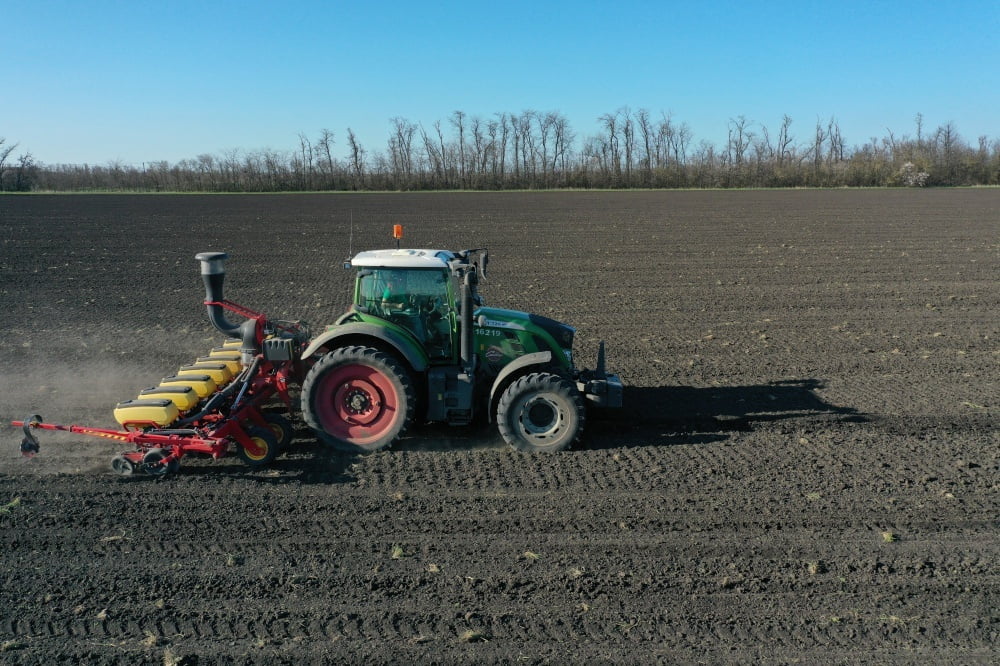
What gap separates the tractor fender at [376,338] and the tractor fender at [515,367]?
0.75 meters

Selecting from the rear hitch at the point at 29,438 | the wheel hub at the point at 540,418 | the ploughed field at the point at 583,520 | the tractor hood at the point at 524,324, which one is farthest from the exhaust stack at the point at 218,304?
the wheel hub at the point at 540,418

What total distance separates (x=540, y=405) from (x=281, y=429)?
2.57 meters

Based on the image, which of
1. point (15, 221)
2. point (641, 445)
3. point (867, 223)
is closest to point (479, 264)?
point (641, 445)

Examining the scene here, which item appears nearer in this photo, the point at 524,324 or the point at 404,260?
the point at 404,260

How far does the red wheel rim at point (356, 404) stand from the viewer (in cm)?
740

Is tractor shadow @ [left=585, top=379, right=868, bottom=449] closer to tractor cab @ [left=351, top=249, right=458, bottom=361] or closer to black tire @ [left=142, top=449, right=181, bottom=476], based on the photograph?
tractor cab @ [left=351, top=249, right=458, bottom=361]

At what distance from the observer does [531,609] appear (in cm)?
487

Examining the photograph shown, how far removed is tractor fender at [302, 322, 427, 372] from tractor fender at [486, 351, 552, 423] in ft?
2.46

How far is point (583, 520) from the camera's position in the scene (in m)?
6.04

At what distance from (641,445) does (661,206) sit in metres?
37.8

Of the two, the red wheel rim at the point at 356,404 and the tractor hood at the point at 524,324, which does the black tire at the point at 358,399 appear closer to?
the red wheel rim at the point at 356,404

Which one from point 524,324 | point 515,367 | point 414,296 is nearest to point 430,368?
point 414,296

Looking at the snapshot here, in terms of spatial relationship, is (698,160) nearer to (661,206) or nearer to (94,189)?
(661,206)

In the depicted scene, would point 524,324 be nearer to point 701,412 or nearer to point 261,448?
point 701,412
